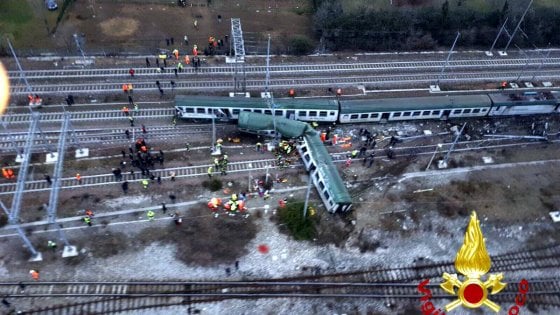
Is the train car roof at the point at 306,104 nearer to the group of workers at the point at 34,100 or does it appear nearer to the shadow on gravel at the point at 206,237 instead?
the shadow on gravel at the point at 206,237

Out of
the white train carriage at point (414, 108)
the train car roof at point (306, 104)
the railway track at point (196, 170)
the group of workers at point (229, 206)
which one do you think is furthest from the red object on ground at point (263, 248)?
the white train carriage at point (414, 108)

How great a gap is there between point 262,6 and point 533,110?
33.2 m

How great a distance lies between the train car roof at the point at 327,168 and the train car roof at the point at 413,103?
5.13m

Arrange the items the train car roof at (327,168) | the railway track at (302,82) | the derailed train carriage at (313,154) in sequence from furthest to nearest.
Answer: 1. the railway track at (302,82)
2. the derailed train carriage at (313,154)
3. the train car roof at (327,168)

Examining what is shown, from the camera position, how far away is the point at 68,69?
47844 millimetres

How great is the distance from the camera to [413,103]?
45.5 metres

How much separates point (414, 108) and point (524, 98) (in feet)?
39.1

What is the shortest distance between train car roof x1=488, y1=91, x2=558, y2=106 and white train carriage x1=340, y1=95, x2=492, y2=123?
1091 mm

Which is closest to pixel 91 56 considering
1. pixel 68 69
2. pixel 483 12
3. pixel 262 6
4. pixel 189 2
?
pixel 68 69

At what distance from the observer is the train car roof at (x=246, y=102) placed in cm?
4284

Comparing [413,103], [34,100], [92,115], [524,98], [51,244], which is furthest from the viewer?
[524,98]

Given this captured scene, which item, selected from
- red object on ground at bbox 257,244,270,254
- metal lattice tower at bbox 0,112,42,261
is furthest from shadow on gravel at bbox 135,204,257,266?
metal lattice tower at bbox 0,112,42,261

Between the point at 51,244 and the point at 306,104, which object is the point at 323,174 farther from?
the point at 51,244

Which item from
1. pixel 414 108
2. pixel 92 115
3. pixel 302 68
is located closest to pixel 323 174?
pixel 414 108
